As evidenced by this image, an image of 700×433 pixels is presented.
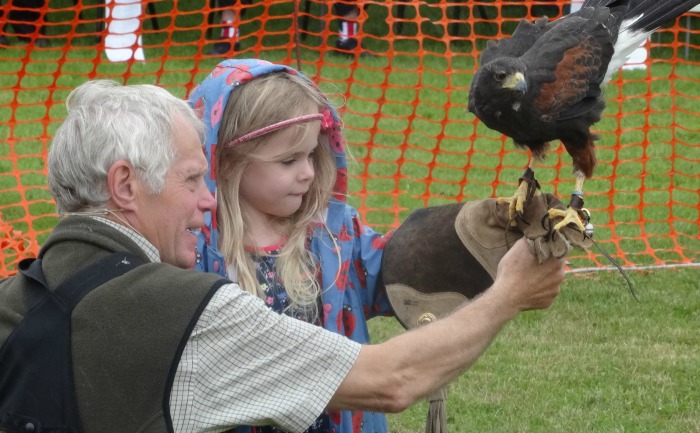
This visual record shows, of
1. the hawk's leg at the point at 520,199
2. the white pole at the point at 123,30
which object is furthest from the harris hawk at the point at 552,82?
the white pole at the point at 123,30

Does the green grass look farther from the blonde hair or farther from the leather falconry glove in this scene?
the blonde hair

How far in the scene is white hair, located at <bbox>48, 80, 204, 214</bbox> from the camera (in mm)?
1748

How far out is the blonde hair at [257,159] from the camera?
7.30 ft

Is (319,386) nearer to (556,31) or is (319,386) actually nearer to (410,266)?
(410,266)

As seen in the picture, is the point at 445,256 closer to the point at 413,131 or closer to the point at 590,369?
the point at 590,369

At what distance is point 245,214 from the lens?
2.33 m

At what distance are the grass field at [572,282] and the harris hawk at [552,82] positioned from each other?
694mm

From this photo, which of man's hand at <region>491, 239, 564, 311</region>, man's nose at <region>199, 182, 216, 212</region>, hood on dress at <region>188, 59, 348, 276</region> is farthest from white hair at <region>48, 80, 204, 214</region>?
man's hand at <region>491, 239, 564, 311</region>

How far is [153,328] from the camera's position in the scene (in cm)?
165

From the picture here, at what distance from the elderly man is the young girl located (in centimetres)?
36

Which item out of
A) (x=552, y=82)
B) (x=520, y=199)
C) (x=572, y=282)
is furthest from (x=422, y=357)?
(x=572, y=282)

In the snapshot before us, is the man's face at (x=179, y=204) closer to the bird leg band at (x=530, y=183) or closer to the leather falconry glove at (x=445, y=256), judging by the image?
the leather falconry glove at (x=445, y=256)

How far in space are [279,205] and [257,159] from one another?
12 cm

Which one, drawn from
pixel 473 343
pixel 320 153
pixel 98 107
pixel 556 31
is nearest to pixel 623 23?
pixel 556 31
